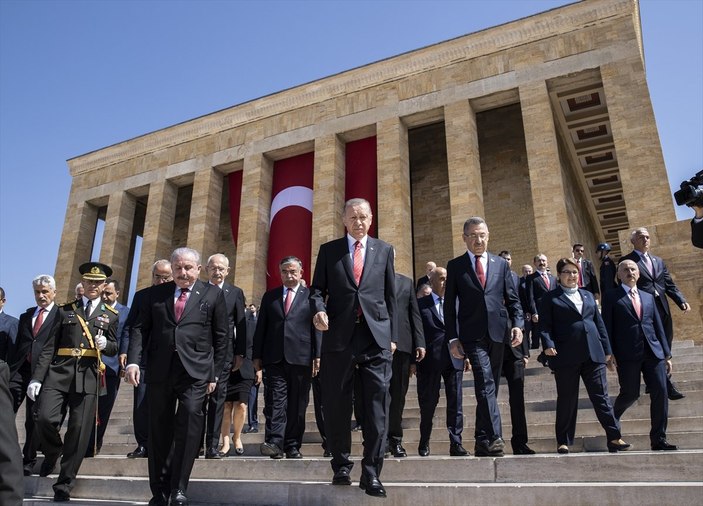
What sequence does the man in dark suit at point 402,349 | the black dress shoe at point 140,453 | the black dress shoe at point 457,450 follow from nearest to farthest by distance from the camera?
the black dress shoe at point 457,450 < the man in dark suit at point 402,349 < the black dress shoe at point 140,453

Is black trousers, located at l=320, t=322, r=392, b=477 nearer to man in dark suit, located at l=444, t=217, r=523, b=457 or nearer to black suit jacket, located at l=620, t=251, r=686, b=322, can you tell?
man in dark suit, located at l=444, t=217, r=523, b=457

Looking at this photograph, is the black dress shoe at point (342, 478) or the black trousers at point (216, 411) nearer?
the black dress shoe at point (342, 478)

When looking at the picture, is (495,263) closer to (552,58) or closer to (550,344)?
(550,344)

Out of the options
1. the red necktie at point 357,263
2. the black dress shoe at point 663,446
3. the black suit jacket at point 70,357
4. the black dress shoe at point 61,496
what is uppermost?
the red necktie at point 357,263

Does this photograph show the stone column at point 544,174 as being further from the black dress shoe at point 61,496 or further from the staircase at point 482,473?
the black dress shoe at point 61,496

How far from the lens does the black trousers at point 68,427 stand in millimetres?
4414

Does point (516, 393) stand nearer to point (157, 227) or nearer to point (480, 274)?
point (480, 274)

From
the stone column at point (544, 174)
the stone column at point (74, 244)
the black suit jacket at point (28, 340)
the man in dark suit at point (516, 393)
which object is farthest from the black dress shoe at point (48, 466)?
the stone column at point (74, 244)

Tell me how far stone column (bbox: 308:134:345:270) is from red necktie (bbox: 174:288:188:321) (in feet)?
40.0

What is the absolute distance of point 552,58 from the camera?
616 inches

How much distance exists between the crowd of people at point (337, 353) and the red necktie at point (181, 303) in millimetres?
11

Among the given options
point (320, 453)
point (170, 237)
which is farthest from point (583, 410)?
point (170, 237)

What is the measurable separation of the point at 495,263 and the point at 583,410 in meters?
2.14

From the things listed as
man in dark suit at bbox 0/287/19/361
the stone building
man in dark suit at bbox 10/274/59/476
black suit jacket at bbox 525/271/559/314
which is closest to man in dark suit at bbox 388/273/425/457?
man in dark suit at bbox 10/274/59/476
